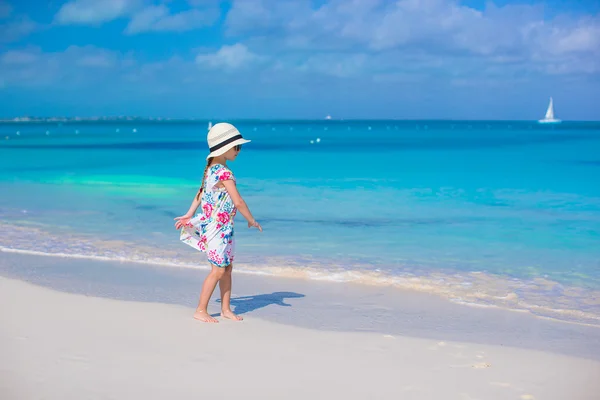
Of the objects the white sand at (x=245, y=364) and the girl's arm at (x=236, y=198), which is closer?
the white sand at (x=245, y=364)

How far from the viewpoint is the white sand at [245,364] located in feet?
12.6

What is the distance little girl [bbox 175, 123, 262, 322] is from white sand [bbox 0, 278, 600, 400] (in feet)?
1.63

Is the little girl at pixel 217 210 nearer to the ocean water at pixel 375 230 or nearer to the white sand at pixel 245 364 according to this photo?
the white sand at pixel 245 364

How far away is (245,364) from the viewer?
4262 millimetres

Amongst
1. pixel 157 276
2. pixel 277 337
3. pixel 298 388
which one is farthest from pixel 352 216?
pixel 298 388

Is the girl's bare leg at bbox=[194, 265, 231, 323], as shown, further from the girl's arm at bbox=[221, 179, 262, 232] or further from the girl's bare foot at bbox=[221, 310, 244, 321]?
the girl's arm at bbox=[221, 179, 262, 232]

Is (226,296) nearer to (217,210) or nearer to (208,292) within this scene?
(208,292)

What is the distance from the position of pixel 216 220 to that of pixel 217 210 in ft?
0.26

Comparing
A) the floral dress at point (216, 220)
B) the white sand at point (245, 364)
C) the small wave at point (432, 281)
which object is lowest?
the white sand at point (245, 364)

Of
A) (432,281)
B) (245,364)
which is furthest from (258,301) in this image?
(432,281)

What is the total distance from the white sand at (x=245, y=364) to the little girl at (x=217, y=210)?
50cm

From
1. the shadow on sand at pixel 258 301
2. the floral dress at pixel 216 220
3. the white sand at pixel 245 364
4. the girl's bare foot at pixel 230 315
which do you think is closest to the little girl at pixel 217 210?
the floral dress at pixel 216 220

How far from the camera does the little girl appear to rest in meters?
4.93

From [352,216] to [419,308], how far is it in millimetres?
6773
